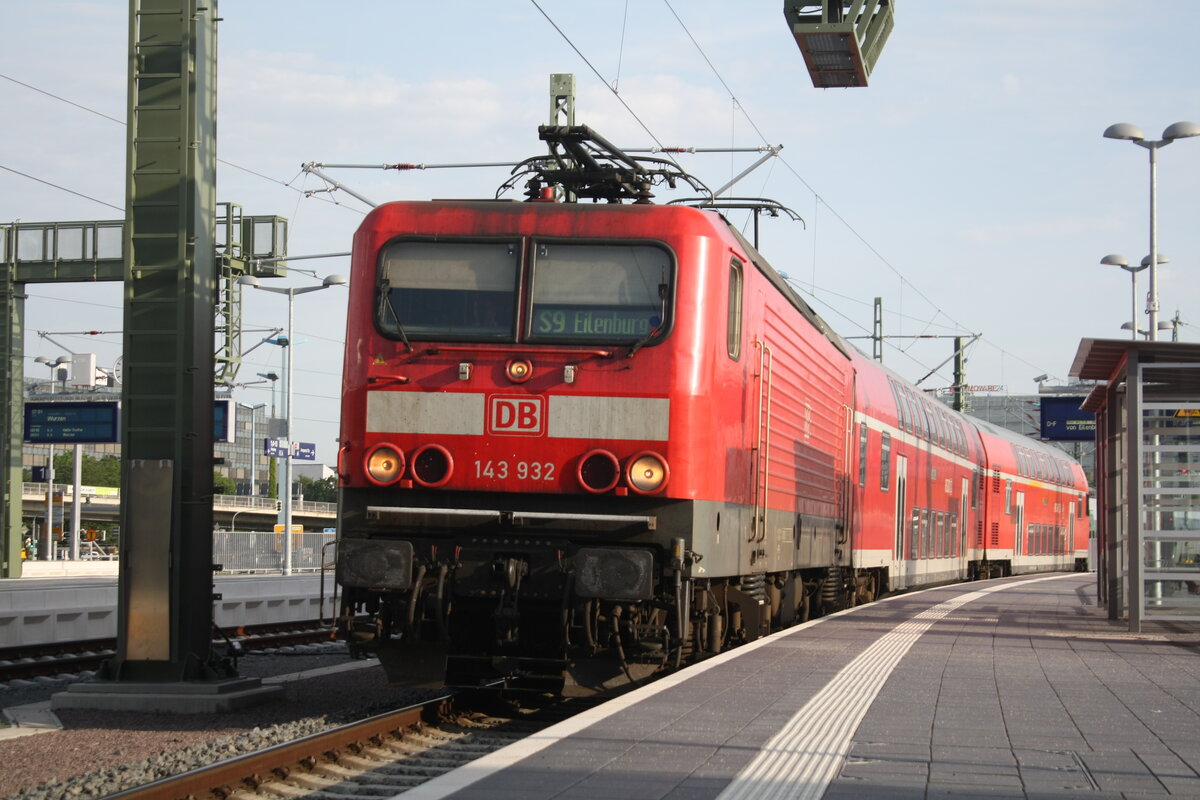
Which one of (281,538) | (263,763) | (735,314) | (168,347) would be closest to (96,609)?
(168,347)

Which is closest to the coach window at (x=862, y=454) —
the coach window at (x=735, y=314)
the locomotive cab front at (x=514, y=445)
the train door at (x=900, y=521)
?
the train door at (x=900, y=521)

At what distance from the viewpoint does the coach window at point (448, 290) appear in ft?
33.6

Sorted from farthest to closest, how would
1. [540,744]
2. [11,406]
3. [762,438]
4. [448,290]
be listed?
[11,406], [762,438], [448,290], [540,744]

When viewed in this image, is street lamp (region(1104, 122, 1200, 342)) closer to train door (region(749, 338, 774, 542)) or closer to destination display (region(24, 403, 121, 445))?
train door (region(749, 338, 774, 542))

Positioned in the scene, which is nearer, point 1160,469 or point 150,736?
point 150,736

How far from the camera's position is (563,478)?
32.5ft

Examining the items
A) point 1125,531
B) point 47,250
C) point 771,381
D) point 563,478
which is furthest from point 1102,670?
point 47,250

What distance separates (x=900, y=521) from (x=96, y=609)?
12977mm

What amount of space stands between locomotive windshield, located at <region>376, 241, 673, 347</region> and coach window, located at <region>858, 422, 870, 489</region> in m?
10.6

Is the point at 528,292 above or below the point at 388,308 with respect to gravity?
above

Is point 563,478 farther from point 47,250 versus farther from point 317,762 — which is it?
point 47,250

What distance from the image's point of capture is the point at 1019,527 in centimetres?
3966

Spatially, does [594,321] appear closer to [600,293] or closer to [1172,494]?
[600,293]

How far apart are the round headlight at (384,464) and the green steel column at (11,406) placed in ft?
75.1
